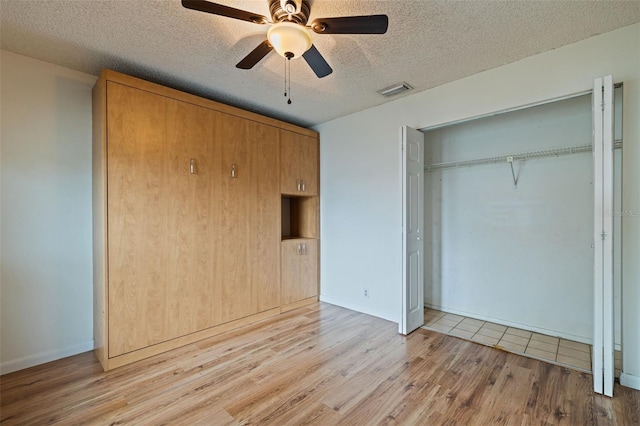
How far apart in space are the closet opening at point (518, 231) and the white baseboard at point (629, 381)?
0.17m

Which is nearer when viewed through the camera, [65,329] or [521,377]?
[521,377]

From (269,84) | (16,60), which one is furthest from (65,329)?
(269,84)

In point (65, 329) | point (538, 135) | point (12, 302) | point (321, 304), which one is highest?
point (538, 135)

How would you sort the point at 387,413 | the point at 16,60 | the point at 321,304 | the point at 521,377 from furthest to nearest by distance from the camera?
the point at 321,304 → the point at 16,60 → the point at 521,377 → the point at 387,413

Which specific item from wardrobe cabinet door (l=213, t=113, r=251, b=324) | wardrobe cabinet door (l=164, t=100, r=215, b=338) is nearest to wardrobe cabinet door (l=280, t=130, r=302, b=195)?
wardrobe cabinet door (l=213, t=113, r=251, b=324)

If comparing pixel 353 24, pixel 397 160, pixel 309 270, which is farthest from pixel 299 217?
pixel 353 24

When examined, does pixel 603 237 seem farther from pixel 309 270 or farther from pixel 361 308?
pixel 309 270

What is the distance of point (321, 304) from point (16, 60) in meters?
4.03

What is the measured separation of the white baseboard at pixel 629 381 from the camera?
6.66 ft

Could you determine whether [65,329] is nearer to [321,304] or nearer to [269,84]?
[321,304]

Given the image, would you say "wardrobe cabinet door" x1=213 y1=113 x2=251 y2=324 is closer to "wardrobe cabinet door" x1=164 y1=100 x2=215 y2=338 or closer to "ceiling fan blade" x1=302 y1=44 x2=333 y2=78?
"wardrobe cabinet door" x1=164 y1=100 x2=215 y2=338

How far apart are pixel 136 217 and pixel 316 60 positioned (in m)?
2.04

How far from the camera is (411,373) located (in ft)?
7.64

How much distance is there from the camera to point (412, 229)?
10.4 feet
